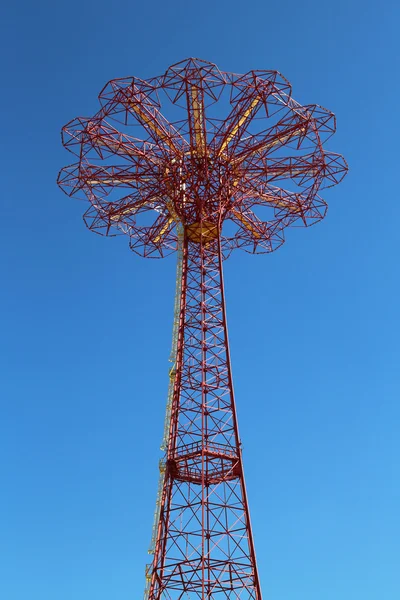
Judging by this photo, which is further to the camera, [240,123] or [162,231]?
[162,231]

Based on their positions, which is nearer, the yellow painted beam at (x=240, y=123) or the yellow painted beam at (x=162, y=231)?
the yellow painted beam at (x=240, y=123)

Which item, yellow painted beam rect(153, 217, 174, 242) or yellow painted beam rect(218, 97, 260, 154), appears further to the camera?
yellow painted beam rect(153, 217, 174, 242)

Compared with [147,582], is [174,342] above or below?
above

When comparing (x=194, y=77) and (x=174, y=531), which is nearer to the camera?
(x=174, y=531)

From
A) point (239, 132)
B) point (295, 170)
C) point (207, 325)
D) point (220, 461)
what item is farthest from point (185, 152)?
point (220, 461)

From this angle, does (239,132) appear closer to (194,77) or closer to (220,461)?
(194,77)

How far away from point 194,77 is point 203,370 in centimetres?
1688

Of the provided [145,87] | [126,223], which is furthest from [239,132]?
[126,223]

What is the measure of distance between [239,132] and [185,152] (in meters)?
4.03

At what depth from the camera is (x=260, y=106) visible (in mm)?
47031

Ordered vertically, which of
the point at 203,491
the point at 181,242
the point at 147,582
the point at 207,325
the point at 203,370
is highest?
the point at 181,242

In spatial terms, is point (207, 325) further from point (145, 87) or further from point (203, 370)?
point (145, 87)

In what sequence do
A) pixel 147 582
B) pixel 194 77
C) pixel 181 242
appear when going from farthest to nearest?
pixel 181 242 < pixel 194 77 < pixel 147 582

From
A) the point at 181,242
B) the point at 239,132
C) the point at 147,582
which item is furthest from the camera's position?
the point at 181,242
